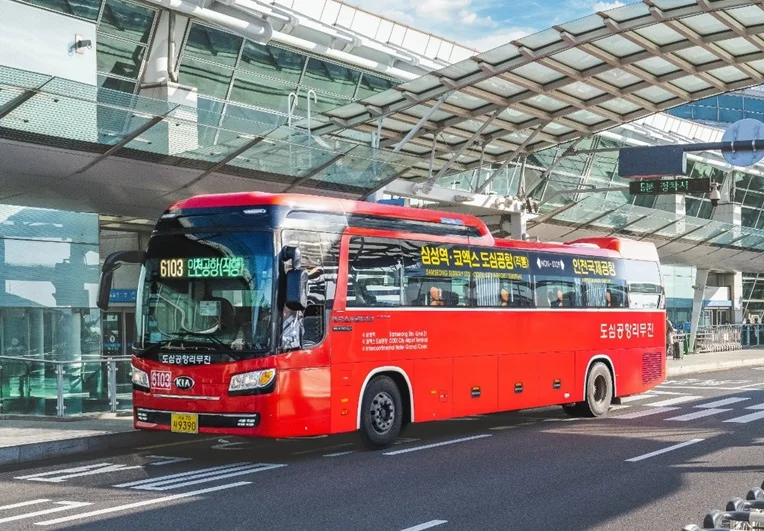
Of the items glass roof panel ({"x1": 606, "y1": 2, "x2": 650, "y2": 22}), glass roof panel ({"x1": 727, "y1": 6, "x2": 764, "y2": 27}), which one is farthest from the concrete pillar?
glass roof panel ({"x1": 606, "y1": 2, "x2": 650, "y2": 22})

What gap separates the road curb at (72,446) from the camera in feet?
44.1

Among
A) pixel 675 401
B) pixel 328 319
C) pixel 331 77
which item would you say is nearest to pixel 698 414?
pixel 675 401

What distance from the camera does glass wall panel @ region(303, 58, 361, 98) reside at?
1121 inches

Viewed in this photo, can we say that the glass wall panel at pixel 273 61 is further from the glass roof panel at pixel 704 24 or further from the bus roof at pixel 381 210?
the glass roof panel at pixel 704 24

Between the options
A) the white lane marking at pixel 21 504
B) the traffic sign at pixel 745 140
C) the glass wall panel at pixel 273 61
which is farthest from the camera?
the glass wall panel at pixel 273 61

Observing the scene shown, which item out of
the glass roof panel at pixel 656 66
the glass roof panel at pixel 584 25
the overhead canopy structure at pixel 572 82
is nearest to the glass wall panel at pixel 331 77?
the overhead canopy structure at pixel 572 82

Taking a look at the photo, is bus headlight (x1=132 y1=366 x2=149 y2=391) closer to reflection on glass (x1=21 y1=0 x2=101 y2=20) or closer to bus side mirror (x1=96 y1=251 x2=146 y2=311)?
bus side mirror (x1=96 y1=251 x2=146 y2=311)

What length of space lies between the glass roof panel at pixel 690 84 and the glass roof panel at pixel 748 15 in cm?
337

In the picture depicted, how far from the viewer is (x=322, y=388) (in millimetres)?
13484

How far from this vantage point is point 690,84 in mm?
25078

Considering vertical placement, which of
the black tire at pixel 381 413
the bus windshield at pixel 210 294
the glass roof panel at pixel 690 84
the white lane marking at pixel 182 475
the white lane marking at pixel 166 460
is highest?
the glass roof panel at pixel 690 84

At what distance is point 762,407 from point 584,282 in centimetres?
446

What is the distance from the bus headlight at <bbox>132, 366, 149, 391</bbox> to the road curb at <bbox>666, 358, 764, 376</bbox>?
21242 millimetres

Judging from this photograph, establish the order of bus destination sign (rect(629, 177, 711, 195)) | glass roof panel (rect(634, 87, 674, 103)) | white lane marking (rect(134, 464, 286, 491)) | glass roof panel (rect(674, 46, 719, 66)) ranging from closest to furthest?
white lane marking (rect(134, 464, 286, 491)) < glass roof panel (rect(674, 46, 719, 66)) < glass roof panel (rect(634, 87, 674, 103)) < bus destination sign (rect(629, 177, 711, 195))
